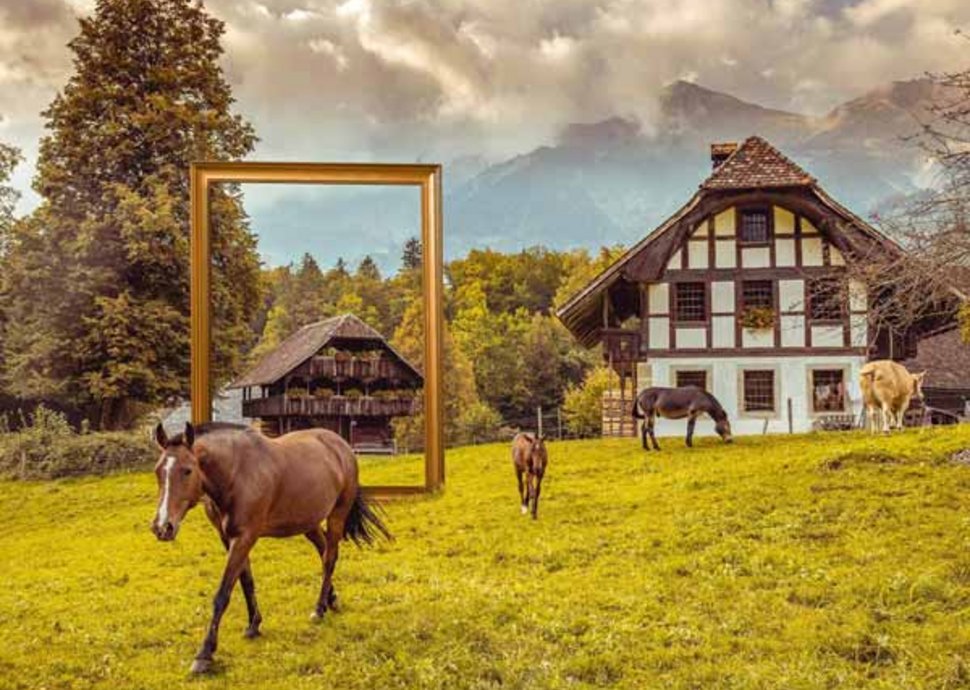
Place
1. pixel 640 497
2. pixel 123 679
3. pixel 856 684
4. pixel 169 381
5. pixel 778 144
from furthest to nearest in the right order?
pixel 778 144 → pixel 640 497 → pixel 169 381 → pixel 856 684 → pixel 123 679

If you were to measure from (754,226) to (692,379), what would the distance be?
1819 millimetres

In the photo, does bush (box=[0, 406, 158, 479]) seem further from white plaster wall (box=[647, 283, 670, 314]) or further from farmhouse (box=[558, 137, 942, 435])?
white plaster wall (box=[647, 283, 670, 314])

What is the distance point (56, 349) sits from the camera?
19.9 ft

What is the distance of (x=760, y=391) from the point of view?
959 cm

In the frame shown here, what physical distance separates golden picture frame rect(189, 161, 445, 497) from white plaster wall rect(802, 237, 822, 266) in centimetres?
518

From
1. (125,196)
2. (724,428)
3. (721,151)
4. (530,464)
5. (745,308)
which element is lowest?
(530,464)

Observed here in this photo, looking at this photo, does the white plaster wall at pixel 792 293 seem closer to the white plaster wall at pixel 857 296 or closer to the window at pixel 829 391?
the window at pixel 829 391

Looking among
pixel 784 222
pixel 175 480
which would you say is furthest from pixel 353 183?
pixel 784 222

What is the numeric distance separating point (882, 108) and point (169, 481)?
6.56 meters

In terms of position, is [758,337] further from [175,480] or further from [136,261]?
[175,480]

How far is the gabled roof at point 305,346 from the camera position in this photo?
434 cm

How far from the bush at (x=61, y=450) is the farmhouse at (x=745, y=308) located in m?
3.78

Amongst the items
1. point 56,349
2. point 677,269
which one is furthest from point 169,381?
point 677,269

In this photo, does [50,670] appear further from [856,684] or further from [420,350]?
[856,684]
